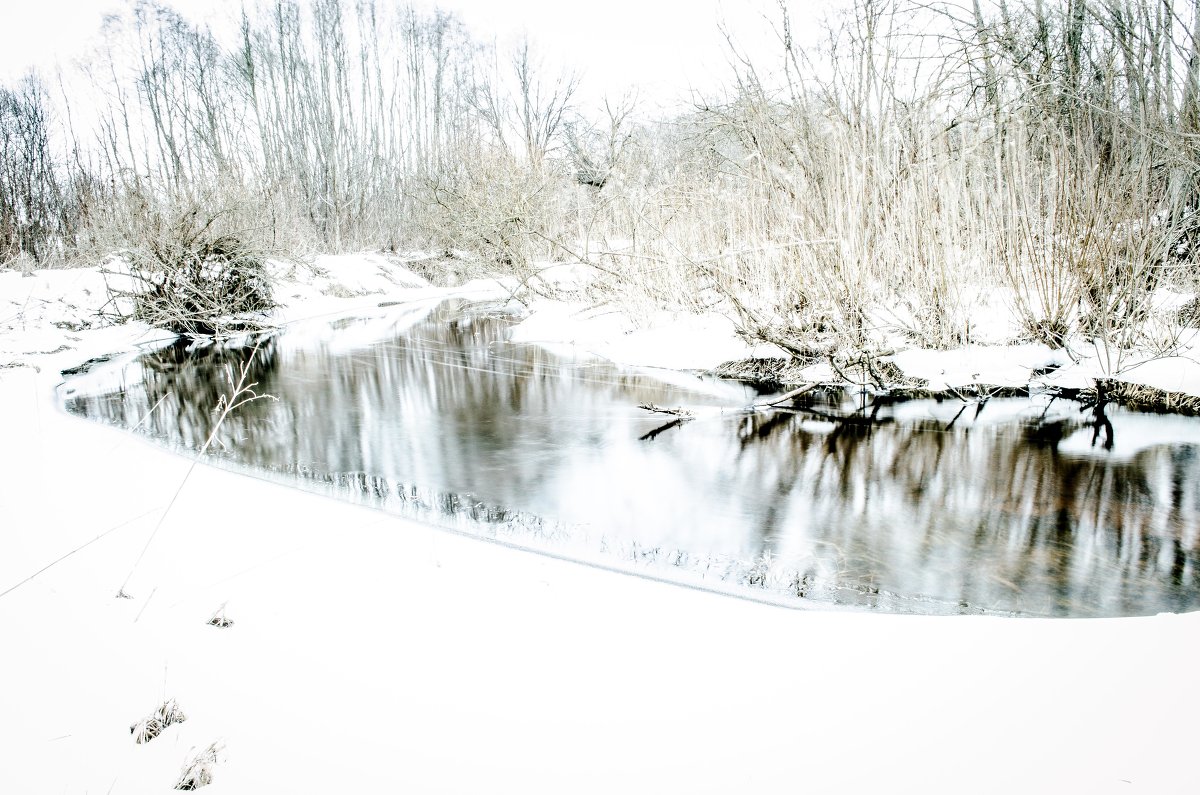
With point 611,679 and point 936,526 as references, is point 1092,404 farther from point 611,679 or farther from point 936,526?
point 611,679

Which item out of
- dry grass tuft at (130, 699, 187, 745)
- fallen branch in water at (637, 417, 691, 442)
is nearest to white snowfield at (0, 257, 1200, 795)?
dry grass tuft at (130, 699, 187, 745)

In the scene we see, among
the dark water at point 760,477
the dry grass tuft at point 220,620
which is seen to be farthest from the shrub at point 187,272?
the dry grass tuft at point 220,620

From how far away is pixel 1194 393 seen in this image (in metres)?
5.48

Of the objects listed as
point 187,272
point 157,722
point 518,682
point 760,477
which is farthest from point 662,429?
point 187,272

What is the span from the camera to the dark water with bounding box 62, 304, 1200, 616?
3.12 m

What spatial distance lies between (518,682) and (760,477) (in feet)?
9.38

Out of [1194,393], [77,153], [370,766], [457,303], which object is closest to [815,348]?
[1194,393]

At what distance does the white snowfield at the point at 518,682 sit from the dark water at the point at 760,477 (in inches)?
26.0

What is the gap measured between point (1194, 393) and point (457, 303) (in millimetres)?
15046

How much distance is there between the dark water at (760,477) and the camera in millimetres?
3117

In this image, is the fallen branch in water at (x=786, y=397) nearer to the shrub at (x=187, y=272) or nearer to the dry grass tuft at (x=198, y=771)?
the dry grass tuft at (x=198, y=771)

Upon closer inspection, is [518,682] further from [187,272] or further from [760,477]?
[187,272]

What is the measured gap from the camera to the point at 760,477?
4.52 metres

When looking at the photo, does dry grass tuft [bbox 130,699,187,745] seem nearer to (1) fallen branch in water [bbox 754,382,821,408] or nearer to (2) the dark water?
(2) the dark water
